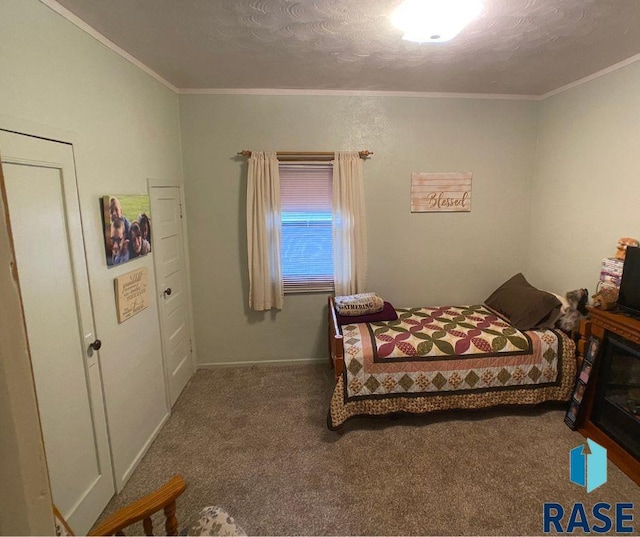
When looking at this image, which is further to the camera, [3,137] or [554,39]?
[554,39]

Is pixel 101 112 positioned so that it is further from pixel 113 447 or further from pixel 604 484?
pixel 604 484

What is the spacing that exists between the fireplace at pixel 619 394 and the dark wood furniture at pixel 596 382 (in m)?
0.03

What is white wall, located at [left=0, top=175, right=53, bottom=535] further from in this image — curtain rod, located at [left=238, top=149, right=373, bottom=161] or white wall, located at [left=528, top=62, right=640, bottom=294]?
white wall, located at [left=528, top=62, right=640, bottom=294]

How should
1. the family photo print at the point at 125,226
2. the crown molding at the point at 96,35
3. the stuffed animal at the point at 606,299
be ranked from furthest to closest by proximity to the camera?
the stuffed animal at the point at 606,299
the family photo print at the point at 125,226
the crown molding at the point at 96,35

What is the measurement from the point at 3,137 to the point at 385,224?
113 inches

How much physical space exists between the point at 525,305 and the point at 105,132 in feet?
11.0

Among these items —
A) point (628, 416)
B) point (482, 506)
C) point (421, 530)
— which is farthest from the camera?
point (628, 416)

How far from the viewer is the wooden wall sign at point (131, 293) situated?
2.15 meters

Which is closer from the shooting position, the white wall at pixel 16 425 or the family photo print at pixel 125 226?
the white wall at pixel 16 425

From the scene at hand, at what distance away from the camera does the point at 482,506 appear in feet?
6.37

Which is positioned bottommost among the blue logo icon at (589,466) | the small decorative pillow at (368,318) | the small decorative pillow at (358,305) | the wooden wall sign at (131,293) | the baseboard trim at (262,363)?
the blue logo icon at (589,466)

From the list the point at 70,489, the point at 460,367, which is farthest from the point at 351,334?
the point at 70,489

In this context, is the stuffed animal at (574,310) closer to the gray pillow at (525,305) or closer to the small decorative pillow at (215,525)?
the gray pillow at (525,305)

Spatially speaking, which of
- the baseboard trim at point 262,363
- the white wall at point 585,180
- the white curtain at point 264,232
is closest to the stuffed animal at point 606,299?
the white wall at point 585,180
